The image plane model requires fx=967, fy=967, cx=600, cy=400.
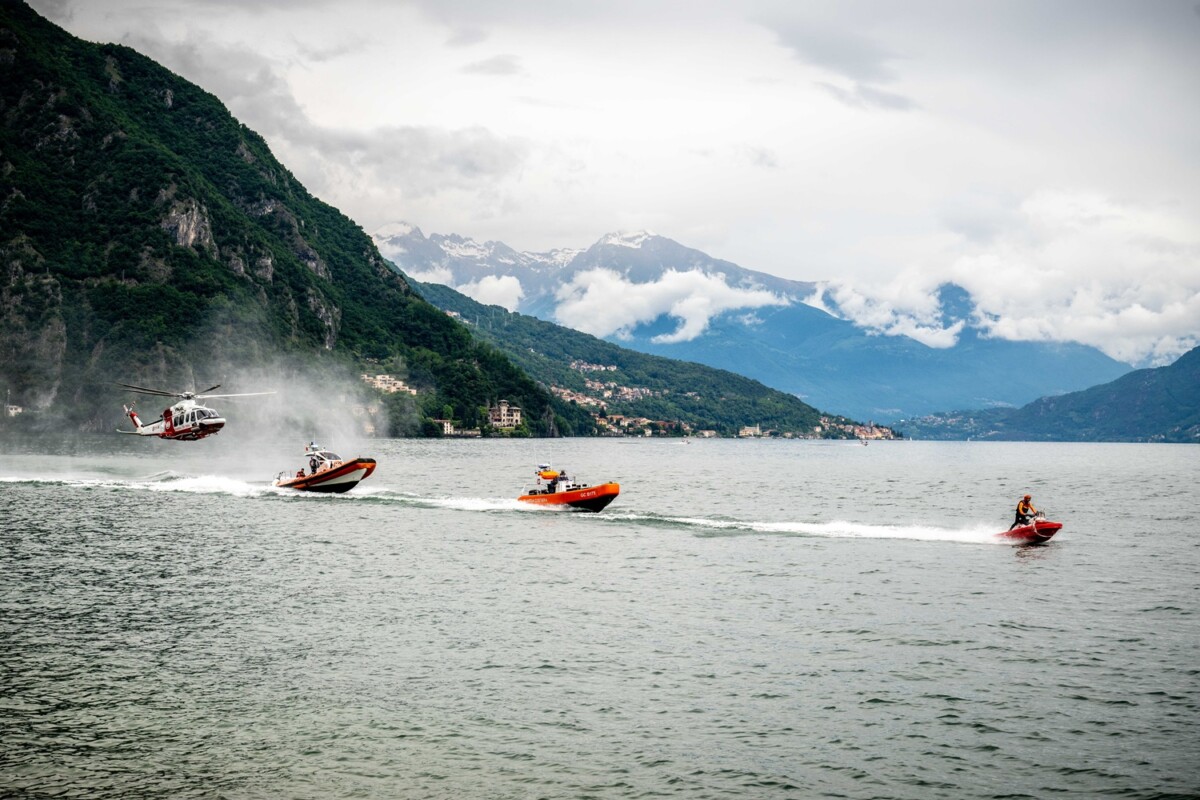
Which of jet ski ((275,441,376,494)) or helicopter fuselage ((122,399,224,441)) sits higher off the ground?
helicopter fuselage ((122,399,224,441))

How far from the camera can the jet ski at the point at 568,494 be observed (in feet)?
256

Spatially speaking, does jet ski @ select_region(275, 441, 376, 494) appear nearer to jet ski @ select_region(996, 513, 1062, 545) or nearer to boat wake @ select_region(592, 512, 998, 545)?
boat wake @ select_region(592, 512, 998, 545)

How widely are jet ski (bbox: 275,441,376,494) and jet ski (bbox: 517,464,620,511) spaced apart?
18.3 m

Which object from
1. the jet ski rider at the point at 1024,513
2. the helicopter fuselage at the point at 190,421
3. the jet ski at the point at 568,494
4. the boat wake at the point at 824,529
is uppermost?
the helicopter fuselage at the point at 190,421

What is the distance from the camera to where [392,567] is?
53.1 m

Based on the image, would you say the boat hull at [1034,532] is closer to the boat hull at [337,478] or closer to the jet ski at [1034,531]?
the jet ski at [1034,531]

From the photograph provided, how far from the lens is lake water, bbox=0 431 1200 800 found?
23.3 metres

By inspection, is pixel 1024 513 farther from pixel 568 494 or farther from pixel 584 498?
pixel 568 494

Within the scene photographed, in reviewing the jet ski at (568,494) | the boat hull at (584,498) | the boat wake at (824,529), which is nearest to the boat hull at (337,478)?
the jet ski at (568,494)

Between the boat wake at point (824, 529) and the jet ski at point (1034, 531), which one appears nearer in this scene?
the jet ski at point (1034, 531)

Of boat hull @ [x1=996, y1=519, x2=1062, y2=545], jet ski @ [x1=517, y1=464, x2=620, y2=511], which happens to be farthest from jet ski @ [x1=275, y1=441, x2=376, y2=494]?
boat hull @ [x1=996, y1=519, x2=1062, y2=545]

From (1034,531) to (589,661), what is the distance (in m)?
40.2

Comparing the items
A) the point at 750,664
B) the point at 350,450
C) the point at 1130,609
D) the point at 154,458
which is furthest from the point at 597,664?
the point at 350,450

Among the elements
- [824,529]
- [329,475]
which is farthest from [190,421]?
[824,529]
